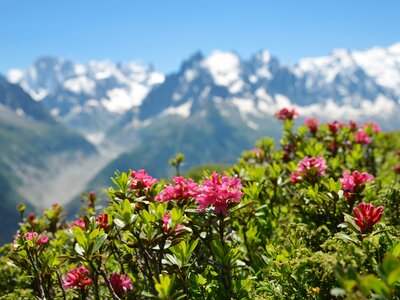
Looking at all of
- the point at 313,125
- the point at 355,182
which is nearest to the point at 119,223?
the point at 355,182

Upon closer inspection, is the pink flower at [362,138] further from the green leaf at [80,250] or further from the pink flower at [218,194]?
the green leaf at [80,250]

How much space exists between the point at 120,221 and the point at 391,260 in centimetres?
298

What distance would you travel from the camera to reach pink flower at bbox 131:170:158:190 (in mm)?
5707

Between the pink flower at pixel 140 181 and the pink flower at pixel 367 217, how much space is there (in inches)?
115

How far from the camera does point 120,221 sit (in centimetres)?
455

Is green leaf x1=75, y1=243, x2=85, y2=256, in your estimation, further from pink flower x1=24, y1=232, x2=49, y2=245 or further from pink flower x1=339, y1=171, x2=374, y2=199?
pink flower x1=339, y1=171, x2=374, y2=199

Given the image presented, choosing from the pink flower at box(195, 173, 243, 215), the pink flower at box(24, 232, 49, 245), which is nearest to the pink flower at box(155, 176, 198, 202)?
the pink flower at box(195, 173, 243, 215)

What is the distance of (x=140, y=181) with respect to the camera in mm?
5723

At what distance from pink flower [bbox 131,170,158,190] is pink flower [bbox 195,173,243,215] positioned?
115 cm

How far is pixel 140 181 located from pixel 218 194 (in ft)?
4.69

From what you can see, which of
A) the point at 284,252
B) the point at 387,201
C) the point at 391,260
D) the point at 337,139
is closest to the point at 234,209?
the point at 284,252

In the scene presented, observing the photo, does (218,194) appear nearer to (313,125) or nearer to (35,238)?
(35,238)

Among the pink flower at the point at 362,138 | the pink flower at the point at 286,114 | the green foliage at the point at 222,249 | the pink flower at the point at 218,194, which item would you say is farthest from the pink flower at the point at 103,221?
the pink flower at the point at 362,138

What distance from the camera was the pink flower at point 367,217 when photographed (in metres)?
4.51
